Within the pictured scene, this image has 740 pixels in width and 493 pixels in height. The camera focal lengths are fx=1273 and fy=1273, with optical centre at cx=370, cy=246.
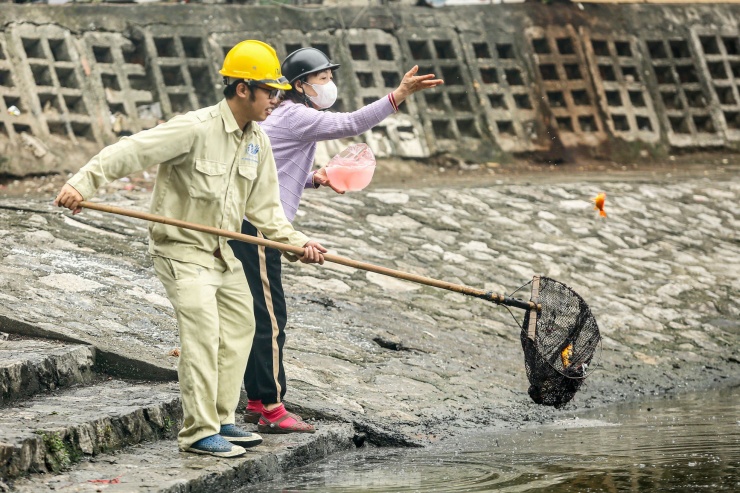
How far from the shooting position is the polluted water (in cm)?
513

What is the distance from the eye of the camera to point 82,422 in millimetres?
5156

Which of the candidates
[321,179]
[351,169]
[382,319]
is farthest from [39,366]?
[382,319]

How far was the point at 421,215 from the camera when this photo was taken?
10.6 meters

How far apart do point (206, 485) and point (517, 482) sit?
1.26 m

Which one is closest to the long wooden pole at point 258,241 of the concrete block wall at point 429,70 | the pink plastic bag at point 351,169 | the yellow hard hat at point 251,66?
the yellow hard hat at point 251,66

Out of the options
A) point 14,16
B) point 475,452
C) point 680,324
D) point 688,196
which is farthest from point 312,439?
point 688,196

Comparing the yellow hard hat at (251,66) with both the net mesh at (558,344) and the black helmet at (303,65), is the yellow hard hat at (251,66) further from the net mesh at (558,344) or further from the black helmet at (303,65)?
the net mesh at (558,344)

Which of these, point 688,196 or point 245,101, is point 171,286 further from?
point 688,196

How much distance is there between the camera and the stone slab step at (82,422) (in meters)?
4.81

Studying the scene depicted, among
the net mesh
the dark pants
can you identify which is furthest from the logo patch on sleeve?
the net mesh

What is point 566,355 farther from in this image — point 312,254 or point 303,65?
point 303,65

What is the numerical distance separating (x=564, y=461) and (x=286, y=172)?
1895 millimetres

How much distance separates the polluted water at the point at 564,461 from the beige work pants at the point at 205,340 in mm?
377

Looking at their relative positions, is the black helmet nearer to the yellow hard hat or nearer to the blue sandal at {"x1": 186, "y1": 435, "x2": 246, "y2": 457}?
the yellow hard hat
